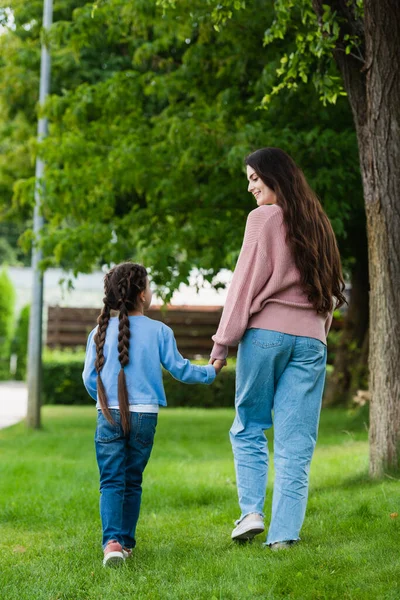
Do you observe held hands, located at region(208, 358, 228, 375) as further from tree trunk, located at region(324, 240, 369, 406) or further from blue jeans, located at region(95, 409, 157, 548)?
tree trunk, located at region(324, 240, 369, 406)

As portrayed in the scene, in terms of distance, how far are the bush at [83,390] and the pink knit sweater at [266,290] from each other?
1404cm

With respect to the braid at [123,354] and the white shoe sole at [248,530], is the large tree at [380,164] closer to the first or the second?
the white shoe sole at [248,530]

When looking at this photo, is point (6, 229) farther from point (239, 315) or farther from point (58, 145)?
point (239, 315)

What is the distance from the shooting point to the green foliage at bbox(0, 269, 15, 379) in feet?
85.9

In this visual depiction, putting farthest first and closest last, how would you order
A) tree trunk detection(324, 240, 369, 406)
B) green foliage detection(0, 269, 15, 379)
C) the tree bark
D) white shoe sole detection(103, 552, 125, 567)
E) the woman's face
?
green foliage detection(0, 269, 15, 379) → tree trunk detection(324, 240, 369, 406) → the tree bark → the woman's face → white shoe sole detection(103, 552, 125, 567)

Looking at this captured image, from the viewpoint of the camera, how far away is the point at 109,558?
4.46 m

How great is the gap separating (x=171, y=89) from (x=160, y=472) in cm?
483

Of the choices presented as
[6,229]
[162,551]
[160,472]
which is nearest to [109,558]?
[162,551]

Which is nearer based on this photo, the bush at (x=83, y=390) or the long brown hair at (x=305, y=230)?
the long brown hair at (x=305, y=230)

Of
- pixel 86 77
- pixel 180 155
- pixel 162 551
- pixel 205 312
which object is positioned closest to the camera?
pixel 162 551

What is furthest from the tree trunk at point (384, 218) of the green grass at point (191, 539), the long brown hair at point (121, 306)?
the long brown hair at point (121, 306)

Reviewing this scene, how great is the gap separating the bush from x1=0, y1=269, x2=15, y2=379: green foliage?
20.7ft

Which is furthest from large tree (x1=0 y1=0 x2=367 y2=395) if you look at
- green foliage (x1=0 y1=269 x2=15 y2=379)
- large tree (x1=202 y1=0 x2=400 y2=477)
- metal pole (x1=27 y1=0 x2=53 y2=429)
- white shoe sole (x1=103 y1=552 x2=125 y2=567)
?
green foliage (x1=0 y1=269 x2=15 y2=379)

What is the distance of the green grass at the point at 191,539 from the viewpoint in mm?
4059
